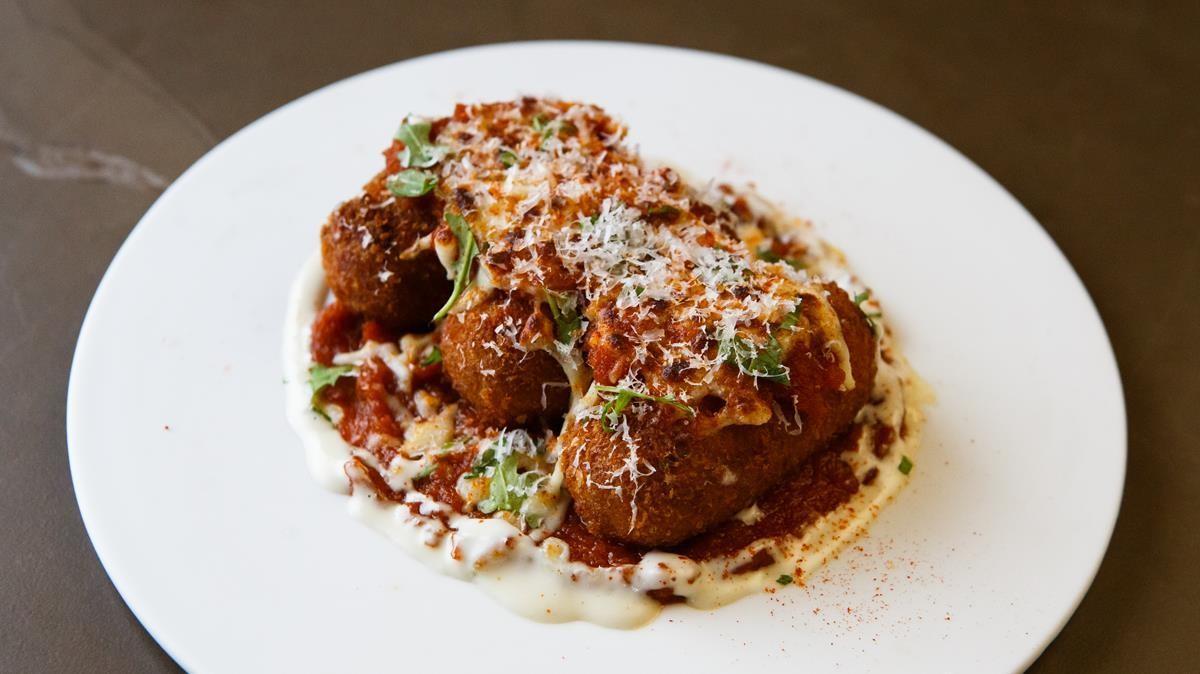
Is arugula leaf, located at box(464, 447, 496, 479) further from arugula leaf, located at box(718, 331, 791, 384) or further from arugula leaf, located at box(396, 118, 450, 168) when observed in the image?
arugula leaf, located at box(396, 118, 450, 168)

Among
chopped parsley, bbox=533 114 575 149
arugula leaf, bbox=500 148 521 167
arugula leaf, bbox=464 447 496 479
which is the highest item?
chopped parsley, bbox=533 114 575 149

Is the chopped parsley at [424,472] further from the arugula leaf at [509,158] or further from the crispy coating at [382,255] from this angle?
the arugula leaf at [509,158]

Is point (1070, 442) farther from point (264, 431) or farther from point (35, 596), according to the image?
point (35, 596)

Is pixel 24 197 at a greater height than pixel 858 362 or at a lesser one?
greater

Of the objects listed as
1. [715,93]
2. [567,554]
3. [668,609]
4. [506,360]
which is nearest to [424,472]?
[506,360]

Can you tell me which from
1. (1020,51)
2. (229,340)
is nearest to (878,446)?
(229,340)

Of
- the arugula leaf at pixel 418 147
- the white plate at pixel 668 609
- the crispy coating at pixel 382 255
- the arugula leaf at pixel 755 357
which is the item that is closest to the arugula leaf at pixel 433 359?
the crispy coating at pixel 382 255

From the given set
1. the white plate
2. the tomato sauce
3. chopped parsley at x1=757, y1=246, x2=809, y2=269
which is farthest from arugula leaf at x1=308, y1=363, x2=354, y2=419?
chopped parsley at x1=757, y1=246, x2=809, y2=269
